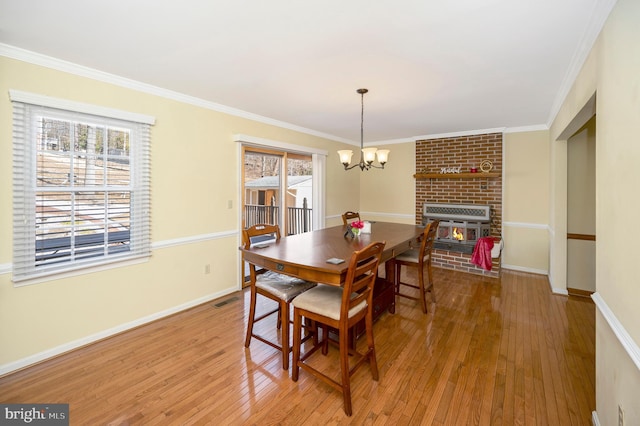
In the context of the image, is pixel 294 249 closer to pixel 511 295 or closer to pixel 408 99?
pixel 408 99

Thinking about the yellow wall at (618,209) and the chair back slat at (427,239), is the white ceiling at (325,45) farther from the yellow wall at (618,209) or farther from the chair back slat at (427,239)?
the chair back slat at (427,239)

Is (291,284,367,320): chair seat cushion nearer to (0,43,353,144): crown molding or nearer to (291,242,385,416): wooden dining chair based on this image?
(291,242,385,416): wooden dining chair

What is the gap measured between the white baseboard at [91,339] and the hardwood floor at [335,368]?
7 centimetres

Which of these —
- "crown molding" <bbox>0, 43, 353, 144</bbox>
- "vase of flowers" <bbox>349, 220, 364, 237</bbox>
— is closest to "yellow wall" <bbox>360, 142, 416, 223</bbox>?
"crown molding" <bbox>0, 43, 353, 144</bbox>

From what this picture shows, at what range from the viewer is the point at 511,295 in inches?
145

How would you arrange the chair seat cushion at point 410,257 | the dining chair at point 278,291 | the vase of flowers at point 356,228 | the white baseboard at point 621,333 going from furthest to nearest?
the chair seat cushion at point 410,257 → the vase of flowers at point 356,228 → the dining chair at point 278,291 → the white baseboard at point 621,333

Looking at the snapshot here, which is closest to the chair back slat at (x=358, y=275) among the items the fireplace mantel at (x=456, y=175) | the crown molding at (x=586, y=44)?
the crown molding at (x=586, y=44)

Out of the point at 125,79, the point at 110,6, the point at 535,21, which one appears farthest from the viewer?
the point at 125,79

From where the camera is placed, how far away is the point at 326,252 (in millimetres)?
2338

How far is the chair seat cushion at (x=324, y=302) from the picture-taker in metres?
1.88

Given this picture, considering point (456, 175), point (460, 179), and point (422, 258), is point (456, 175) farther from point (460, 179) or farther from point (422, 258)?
point (422, 258)

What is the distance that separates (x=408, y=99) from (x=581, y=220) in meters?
2.75

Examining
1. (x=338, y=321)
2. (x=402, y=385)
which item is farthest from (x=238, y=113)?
(x=402, y=385)

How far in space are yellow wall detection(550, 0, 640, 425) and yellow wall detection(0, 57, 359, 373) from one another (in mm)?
3486
